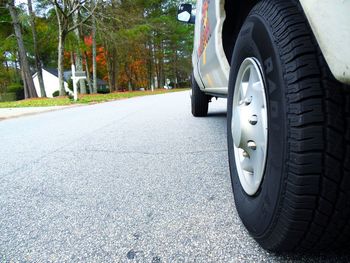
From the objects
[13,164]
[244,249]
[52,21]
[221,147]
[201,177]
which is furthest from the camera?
[52,21]

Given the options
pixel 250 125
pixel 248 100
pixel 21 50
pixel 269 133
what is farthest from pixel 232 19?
pixel 21 50

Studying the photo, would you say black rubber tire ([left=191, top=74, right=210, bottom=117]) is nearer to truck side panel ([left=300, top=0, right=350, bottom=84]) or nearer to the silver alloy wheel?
the silver alloy wheel

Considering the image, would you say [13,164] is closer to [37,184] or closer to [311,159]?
[37,184]

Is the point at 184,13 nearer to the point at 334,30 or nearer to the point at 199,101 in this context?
the point at 199,101

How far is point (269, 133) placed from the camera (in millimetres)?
1071

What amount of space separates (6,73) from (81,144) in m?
51.2

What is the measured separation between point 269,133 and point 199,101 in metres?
4.15

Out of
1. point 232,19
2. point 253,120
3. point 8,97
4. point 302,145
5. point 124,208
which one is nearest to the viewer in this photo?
point 302,145

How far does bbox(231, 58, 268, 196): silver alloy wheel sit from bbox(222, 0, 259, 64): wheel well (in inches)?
19.7

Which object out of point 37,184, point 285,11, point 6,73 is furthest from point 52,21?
point 6,73

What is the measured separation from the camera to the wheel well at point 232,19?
1776 millimetres

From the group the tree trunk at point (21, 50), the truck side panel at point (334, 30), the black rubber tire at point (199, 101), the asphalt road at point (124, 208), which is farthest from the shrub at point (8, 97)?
the truck side panel at point (334, 30)

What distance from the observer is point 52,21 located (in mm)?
18875

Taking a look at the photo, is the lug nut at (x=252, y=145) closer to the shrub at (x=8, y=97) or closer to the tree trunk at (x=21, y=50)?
the tree trunk at (x=21, y=50)
